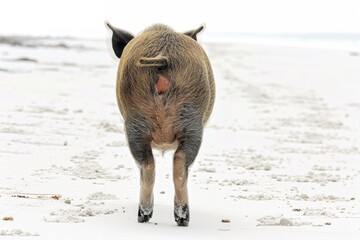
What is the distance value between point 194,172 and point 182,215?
2.72m

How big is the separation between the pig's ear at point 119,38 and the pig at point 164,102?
718 mm

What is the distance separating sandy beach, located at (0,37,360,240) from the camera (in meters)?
Result: 6.18

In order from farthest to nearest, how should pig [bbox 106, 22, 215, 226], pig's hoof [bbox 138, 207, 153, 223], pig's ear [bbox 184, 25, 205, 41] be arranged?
pig's ear [bbox 184, 25, 205, 41] → pig's hoof [bbox 138, 207, 153, 223] → pig [bbox 106, 22, 215, 226]

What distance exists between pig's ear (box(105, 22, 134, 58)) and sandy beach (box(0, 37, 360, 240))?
1213 mm

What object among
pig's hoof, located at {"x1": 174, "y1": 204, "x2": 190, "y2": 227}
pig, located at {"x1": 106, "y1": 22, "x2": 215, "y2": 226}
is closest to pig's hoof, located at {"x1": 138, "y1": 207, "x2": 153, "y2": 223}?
pig, located at {"x1": 106, "y1": 22, "x2": 215, "y2": 226}

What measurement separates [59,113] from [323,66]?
885 inches

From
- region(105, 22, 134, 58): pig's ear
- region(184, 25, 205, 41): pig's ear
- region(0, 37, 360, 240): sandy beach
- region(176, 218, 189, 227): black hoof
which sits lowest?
region(176, 218, 189, 227): black hoof

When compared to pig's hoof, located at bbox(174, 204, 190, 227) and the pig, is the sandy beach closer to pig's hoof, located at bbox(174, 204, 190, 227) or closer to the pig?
pig's hoof, located at bbox(174, 204, 190, 227)

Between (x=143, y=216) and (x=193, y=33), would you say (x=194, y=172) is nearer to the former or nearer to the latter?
(x=193, y=33)

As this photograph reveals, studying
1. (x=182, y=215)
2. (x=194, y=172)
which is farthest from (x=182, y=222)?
(x=194, y=172)

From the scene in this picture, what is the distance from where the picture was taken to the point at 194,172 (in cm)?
908

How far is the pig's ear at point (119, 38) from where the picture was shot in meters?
7.23

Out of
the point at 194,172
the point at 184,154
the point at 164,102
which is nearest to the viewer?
the point at 164,102

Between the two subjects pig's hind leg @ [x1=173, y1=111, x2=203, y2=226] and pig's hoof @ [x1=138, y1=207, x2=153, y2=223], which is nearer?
pig's hind leg @ [x1=173, y1=111, x2=203, y2=226]
